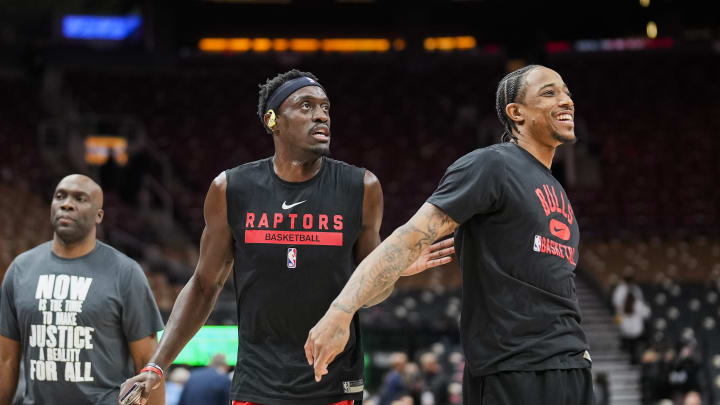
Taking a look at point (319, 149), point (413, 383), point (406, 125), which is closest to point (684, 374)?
point (413, 383)

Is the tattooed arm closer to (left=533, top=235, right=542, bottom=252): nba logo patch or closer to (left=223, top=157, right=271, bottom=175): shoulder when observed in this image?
(left=533, top=235, right=542, bottom=252): nba logo patch

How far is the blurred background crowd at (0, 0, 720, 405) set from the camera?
16578mm

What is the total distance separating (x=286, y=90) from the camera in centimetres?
397

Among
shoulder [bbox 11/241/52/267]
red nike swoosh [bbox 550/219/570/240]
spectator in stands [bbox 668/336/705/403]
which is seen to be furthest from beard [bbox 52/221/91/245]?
spectator in stands [bbox 668/336/705/403]

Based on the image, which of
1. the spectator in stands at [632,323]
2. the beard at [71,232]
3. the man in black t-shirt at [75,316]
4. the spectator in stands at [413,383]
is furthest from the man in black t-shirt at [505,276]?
the spectator in stands at [632,323]

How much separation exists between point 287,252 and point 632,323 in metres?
13.2

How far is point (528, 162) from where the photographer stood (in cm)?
337

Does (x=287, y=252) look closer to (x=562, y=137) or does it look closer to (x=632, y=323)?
(x=562, y=137)

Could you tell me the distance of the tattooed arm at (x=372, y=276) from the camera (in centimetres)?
298

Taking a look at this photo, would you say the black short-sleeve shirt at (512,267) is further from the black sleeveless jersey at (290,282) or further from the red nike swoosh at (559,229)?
the black sleeveless jersey at (290,282)

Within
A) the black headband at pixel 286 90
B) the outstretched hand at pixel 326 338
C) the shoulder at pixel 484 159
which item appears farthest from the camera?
the black headband at pixel 286 90

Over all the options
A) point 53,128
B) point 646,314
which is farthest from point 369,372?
point 53,128

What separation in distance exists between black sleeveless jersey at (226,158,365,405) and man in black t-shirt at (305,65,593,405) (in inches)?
23.5

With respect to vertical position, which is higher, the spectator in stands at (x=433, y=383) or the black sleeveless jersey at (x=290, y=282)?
the black sleeveless jersey at (x=290, y=282)
